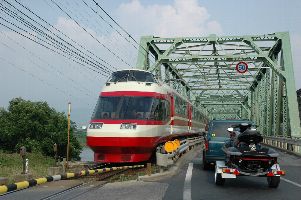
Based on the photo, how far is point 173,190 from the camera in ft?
34.9

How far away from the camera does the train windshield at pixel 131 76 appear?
755 inches

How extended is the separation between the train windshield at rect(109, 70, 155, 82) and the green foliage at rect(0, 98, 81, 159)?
158ft

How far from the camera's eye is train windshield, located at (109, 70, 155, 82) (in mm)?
19186

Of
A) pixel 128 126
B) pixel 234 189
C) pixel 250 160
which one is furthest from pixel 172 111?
pixel 250 160

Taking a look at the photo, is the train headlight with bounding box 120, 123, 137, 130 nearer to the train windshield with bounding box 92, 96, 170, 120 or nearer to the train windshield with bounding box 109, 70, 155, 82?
the train windshield with bounding box 92, 96, 170, 120

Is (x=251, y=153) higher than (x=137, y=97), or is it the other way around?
(x=137, y=97)

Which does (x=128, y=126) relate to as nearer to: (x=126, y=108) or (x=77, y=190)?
(x=126, y=108)

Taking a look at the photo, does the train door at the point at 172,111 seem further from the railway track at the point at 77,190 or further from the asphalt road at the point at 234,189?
the railway track at the point at 77,190

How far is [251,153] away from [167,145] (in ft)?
18.4

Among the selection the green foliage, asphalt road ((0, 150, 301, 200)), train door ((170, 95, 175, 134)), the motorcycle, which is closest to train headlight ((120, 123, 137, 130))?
asphalt road ((0, 150, 301, 200))

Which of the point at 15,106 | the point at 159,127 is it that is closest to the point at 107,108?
the point at 159,127

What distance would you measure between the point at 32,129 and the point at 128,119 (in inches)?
2149

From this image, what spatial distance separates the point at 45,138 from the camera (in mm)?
67500

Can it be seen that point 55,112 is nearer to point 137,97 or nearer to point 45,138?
point 45,138
